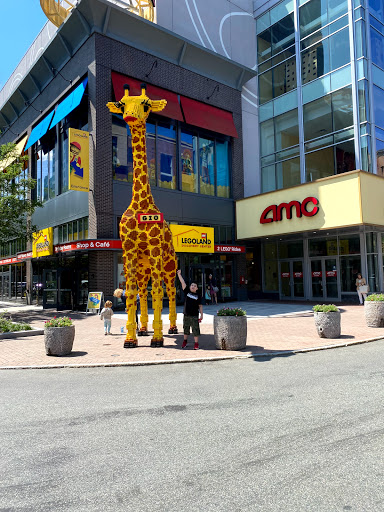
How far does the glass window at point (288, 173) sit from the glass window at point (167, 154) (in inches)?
309

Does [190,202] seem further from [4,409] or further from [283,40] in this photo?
[4,409]

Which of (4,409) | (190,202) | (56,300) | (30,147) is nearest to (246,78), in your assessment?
(190,202)

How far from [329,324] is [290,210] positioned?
1228 cm

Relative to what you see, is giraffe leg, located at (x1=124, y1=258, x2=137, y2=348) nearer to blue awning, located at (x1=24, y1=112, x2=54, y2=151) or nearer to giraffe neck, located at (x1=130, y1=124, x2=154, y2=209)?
giraffe neck, located at (x1=130, y1=124, x2=154, y2=209)

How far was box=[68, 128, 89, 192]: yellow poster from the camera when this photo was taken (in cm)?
1953

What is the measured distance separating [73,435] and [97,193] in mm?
16776

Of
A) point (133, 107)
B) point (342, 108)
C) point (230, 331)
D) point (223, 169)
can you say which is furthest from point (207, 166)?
point (230, 331)

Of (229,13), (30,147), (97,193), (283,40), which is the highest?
(229,13)

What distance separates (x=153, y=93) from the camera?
73.0 ft

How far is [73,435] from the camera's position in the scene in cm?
463

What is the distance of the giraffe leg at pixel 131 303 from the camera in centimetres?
1010

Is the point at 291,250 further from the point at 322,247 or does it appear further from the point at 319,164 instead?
the point at 319,164

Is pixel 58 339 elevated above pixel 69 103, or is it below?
below

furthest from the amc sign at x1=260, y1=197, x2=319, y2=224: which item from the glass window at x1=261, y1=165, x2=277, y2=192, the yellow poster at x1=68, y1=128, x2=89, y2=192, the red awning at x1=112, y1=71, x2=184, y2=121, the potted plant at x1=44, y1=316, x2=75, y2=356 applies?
the potted plant at x1=44, y1=316, x2=75, y2=356
